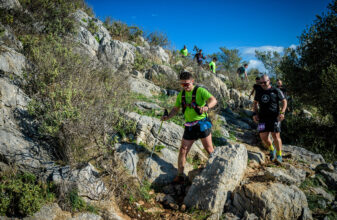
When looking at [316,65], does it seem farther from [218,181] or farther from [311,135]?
[218,181]

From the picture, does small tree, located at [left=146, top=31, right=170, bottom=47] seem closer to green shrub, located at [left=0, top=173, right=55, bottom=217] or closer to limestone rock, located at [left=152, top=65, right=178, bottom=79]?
limestone rock, located at [left=152, top=65, right=178, bottom=79]

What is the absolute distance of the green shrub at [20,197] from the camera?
2.47 meters

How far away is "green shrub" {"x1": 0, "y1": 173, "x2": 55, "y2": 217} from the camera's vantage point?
2471mm

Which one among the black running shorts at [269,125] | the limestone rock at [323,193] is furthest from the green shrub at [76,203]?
the limestone rock at [323,193]

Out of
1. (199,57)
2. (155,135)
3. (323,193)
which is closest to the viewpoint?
(323,193)

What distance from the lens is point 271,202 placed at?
3.21 metres

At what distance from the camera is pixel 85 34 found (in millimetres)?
11375

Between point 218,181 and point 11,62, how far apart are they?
5.88 m

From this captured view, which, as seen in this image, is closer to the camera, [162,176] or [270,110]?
[162,176]

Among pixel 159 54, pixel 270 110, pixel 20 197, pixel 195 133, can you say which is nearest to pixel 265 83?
pixel 270 110

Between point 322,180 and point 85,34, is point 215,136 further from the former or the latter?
point 85,34

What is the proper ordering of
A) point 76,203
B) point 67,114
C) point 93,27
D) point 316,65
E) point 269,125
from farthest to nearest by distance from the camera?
point 93,27 → point 316,65 → point 269,125 → point 67,114 → point 76,203

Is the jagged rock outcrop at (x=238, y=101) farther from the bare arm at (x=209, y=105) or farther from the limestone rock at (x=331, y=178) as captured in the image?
the bare arm at (x=209, y=105)

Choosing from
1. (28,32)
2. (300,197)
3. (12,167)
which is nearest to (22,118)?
(12,167)
